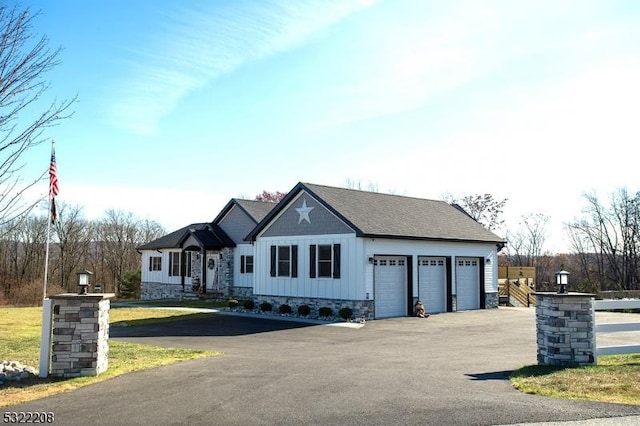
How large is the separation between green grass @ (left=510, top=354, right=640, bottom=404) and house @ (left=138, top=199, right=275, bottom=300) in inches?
944

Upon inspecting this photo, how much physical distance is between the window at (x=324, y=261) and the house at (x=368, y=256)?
0.14 feet

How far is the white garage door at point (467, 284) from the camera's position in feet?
84.7

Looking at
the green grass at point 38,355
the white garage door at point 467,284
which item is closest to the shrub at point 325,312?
the green grass at point 38,355

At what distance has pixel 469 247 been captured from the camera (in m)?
26.4

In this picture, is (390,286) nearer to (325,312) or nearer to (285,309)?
(325,312)

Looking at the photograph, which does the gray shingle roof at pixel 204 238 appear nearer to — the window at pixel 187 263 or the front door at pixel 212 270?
the window at pixel 187 263

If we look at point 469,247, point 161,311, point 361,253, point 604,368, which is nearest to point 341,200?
point 361,253

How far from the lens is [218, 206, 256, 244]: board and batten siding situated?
109 feet

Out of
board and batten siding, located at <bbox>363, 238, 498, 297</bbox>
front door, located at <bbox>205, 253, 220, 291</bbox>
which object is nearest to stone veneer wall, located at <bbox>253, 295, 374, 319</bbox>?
board and batten siding, located at <bbox>363, 238, 498, 297</bbox>

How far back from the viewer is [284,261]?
24625 mm

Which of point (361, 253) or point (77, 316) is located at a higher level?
point (361, 253)

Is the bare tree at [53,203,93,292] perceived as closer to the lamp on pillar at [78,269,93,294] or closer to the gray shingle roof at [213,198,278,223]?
the gray shingle roof at [213,198,278,223]

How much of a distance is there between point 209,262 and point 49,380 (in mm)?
25886

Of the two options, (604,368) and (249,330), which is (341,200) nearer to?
(249,330)
